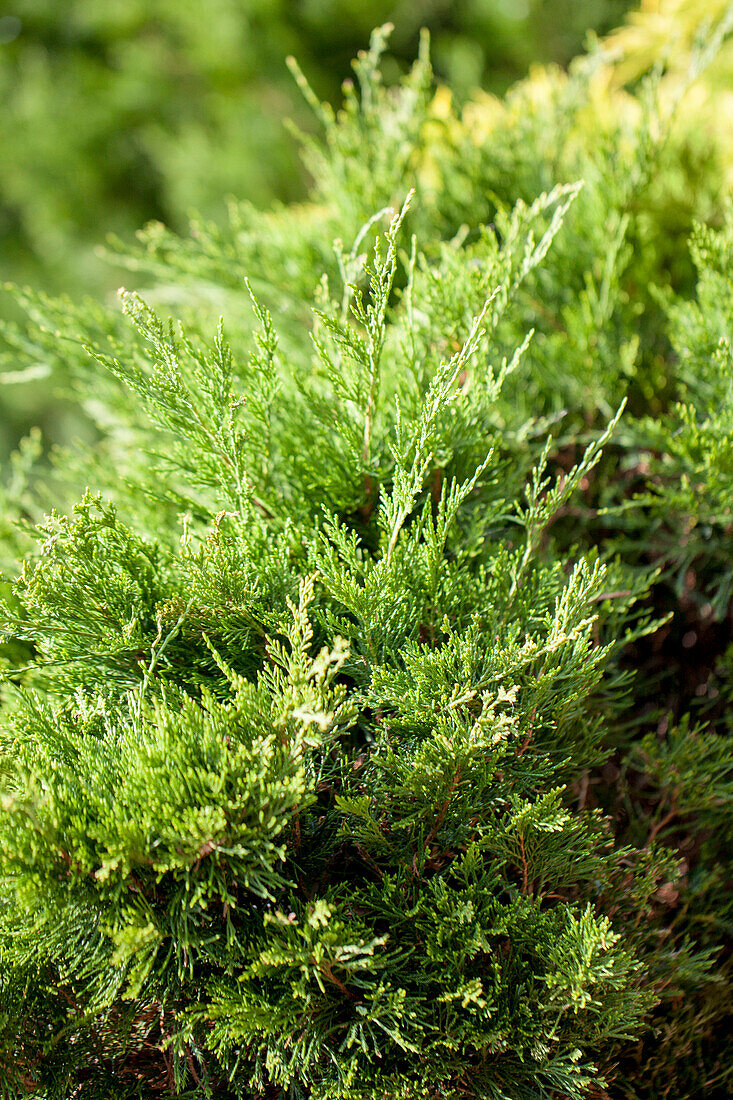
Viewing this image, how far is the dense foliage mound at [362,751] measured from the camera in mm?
744

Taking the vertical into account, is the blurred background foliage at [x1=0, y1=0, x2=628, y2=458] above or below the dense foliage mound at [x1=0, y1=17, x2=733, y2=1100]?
above

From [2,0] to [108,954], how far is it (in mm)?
7343

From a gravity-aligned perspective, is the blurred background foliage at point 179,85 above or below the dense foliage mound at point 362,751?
above

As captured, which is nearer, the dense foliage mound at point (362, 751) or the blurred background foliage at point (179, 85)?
the dense foliage mound at point (362, 751)

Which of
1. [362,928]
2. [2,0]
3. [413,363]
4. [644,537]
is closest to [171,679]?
[362,928]

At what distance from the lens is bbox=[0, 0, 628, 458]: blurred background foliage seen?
483cm

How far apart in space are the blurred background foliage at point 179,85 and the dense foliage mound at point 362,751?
14.3 ft

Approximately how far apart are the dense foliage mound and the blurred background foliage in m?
4.37

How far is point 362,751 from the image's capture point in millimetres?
962

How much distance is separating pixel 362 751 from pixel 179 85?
6080 mm

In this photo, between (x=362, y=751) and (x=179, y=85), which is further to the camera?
(x=179, y=85)

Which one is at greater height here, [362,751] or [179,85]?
[179,85]

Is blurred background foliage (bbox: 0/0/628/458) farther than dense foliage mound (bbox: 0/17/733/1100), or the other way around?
blurred background foliage (bbox: 0/0/628/458)

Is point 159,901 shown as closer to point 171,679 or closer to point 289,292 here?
A: point 171,679
